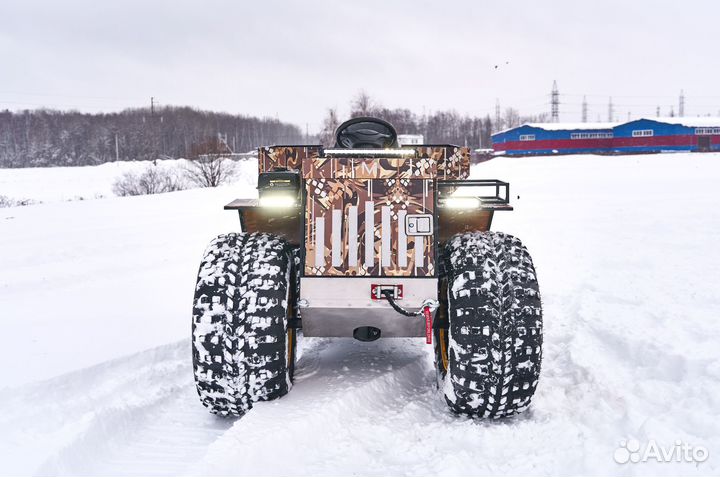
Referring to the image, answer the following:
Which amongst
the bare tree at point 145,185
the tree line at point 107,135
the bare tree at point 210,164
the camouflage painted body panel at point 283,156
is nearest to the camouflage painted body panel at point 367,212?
the camouflage painted body panel at point 283,156

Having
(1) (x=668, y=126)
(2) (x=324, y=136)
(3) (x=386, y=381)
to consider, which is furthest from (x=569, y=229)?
(1) (x=668, y=126)

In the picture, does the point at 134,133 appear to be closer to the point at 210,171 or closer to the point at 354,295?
the point at 210,171

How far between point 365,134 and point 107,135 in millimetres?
99140

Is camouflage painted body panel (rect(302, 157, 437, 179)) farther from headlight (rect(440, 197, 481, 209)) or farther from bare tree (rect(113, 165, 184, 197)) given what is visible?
bare tree (rect(113, 165, 184, 197))

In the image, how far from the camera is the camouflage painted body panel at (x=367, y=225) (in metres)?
3.49

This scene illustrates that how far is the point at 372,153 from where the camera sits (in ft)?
13.2

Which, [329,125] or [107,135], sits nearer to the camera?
[329,125]

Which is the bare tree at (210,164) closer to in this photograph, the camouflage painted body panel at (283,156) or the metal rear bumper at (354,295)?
the camouflage painted body panel at (283,156)

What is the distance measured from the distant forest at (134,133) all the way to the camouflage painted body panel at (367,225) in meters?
69.6

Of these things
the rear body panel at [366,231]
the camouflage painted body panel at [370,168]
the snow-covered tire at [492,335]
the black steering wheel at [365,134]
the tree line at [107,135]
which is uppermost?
the tree line at [107,135]

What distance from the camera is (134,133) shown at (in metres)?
94.4

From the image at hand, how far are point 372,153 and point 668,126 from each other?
53315 millimetres

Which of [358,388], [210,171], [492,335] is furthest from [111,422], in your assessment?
[210,171]

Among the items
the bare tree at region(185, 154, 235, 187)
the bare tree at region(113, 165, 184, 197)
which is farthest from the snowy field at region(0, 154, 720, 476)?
the bare tree at region(185, 154, 235, 187)
